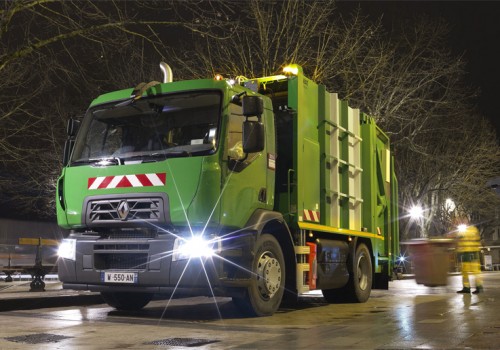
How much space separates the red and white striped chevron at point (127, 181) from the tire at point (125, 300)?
235 centimetres

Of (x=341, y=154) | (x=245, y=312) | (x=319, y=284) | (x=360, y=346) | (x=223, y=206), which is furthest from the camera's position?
(x=341, y=154)

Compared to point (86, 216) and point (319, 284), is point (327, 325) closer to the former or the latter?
point (319, 284)

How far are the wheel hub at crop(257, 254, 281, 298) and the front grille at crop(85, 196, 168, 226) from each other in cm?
158

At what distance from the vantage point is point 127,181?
329 inches

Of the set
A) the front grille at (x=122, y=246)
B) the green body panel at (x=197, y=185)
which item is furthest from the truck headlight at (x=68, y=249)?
the front grille at (x=122, y=246)

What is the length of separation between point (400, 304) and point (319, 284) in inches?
87.7

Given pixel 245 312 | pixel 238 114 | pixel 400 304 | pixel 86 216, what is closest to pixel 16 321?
pixel 86 216

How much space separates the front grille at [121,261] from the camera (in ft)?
27.0

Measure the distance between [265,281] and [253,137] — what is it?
6.66 feet

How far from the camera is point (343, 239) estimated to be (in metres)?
11.7

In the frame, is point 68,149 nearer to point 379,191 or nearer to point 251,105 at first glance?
point 251,105

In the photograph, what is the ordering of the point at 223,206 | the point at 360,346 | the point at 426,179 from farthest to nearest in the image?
1. the point at 426,179
2. the point at 223,206
3. the point at 360,346

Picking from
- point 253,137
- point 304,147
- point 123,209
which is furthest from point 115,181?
point 304,147

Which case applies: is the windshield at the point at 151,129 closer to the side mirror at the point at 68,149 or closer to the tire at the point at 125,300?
the side mirror at the point at 68,149
